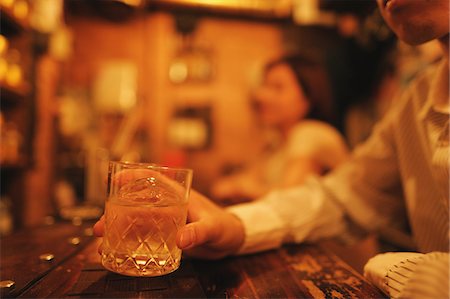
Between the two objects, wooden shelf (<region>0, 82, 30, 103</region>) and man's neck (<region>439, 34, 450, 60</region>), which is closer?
man's neck (<region>439, 34, 450, 60</region>)

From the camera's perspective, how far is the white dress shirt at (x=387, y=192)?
750 millimetres

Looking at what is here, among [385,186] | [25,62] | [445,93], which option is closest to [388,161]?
[385,186]

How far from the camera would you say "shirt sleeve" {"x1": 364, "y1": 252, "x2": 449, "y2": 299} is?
0.38 m

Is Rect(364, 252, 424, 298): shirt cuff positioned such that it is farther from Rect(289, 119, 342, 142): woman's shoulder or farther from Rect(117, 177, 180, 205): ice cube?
Rect(289, 119, 342, 142): woman's shoulder

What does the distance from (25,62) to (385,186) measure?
189 centimetres

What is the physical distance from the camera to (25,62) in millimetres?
1904

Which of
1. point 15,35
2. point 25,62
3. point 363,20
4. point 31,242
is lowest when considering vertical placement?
point 31,242

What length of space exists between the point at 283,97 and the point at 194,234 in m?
1.73

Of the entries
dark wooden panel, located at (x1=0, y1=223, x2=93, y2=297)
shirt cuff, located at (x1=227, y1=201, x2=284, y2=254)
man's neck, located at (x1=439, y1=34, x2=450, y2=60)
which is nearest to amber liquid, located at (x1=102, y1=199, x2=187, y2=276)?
dark wooden panel, located at (x1=0, y1=223, x2=93, y2=297)

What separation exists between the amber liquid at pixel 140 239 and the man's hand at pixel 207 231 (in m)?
0.03

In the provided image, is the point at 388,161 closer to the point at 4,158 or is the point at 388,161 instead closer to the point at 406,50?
the point at 406,50

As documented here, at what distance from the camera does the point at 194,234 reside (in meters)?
0.54

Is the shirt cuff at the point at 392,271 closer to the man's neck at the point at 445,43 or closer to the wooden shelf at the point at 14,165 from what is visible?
the man's neck at the point at 445,43

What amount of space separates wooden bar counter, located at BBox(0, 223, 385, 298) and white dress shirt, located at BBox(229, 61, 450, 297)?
0.10m
